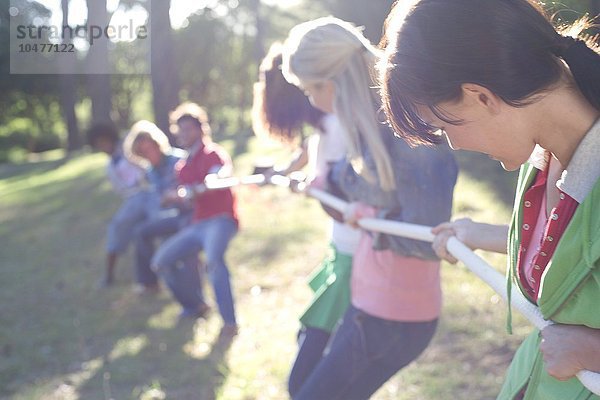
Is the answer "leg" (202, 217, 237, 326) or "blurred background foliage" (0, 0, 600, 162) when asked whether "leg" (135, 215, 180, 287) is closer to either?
"leg" (202, 217, 237, 326)

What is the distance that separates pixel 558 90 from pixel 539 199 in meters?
0.30

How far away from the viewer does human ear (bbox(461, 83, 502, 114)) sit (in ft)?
4.94

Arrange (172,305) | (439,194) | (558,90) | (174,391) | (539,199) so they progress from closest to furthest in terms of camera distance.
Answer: (558,90) → (539,199) → (439,194) → (174,391) → (172,305)

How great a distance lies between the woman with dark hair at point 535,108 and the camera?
1461mm

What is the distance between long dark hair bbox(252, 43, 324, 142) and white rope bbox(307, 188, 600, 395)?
25.4 inches

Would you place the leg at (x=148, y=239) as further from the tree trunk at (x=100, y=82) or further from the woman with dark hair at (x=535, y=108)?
the tree trunk at (x=100, y=82)

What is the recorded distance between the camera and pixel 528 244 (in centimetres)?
173

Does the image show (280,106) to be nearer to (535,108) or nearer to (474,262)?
(474,262)

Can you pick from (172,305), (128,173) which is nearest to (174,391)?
(172,305)

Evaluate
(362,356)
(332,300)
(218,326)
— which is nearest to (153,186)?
(218,326)

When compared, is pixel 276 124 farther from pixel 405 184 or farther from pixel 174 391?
pixel 174 391

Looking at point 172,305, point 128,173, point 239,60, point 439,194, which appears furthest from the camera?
point 239,60

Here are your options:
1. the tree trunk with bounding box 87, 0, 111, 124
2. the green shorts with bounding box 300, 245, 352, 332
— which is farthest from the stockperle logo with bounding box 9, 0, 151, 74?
the green shorts with bounding box 300, 245, 352, 332

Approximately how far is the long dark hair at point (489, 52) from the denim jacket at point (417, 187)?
3.86 ft
